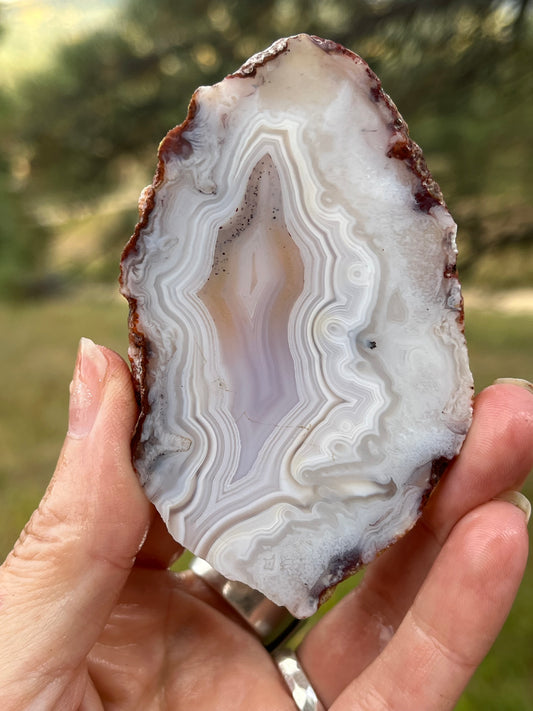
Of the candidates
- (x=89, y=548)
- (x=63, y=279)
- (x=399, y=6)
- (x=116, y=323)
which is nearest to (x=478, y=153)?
(x=399, y=6)

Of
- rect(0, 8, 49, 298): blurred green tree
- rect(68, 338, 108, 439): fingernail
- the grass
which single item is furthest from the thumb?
rect(0, 8, 49, 298): blurred green tree

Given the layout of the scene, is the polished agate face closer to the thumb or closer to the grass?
the thumb

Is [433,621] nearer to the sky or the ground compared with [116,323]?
nearer to the ground

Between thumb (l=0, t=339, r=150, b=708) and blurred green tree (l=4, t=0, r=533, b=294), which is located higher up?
blurred green tree (l=4, t=0, r=533, b=294)

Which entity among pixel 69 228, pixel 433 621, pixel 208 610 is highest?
pixel 69 228

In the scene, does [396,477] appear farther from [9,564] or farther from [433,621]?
[9,564]

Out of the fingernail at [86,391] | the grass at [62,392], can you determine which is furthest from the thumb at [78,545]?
the grass at [62,392]

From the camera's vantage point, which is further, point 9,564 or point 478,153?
point 478,153
